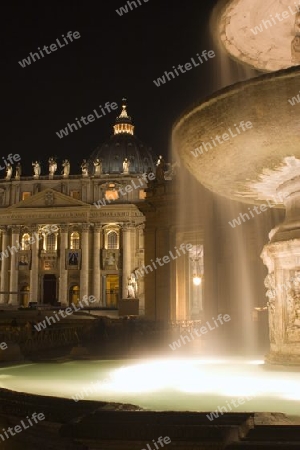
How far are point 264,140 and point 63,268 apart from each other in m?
60.6

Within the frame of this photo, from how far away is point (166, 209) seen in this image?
28.1m

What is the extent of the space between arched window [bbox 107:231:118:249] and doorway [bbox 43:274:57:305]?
7.87 m

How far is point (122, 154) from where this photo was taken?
280 ft

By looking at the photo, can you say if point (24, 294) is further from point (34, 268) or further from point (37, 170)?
point (37, 170)

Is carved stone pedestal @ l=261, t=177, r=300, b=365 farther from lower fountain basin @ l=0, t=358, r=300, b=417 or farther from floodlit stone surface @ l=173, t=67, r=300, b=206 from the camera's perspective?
floodlit stone surface @ l=173, t=67, r=300, b=206

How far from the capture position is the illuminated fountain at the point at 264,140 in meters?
6.40

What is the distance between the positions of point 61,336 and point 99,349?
277cm

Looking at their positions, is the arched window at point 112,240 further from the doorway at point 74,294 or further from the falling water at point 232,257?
the falling water at point 232,257

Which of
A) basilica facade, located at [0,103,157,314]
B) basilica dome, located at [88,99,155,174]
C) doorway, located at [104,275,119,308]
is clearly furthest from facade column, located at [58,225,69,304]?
basilica dome, located at [88,99,155,174]

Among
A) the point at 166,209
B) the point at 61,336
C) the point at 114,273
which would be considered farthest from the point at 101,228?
the point at 61,336

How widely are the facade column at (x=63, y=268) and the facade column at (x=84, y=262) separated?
6.46 feet

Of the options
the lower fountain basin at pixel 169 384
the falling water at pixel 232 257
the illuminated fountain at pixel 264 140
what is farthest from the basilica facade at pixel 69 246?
the illuminated fountain at pixel 264 140

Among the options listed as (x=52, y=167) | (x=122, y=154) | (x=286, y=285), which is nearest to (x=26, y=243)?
(x=52, y=167)

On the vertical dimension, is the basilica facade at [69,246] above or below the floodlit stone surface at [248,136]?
above
